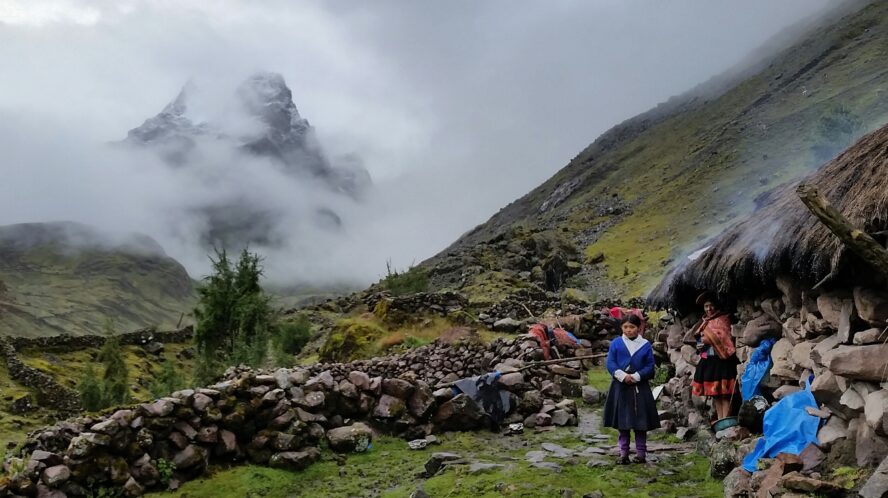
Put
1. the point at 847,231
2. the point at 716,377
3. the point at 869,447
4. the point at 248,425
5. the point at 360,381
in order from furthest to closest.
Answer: the point at 360,381 → the point at 248,425 → the point at 716,377 → the point at 869,447 → the point at 847,231

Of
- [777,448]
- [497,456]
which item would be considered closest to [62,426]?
[497,456]

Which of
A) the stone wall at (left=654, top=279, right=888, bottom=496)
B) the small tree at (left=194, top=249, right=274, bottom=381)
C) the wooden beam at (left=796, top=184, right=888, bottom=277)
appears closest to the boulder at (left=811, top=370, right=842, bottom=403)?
the stone wall at (left=654, top=279, right=888, bottom=496)

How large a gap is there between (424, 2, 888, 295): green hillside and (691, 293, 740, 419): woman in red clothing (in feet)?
42.9

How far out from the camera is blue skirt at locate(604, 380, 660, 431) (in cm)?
744

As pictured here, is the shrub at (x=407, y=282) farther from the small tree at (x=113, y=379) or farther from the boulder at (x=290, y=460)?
the boulder at (x=290, y=460)

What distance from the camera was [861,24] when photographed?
99.4m

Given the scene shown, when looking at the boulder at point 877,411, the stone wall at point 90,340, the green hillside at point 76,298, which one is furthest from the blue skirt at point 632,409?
the green hillside at point 76,298

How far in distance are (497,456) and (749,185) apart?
57.9 metres

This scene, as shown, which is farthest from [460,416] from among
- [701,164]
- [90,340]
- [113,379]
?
[701,164]

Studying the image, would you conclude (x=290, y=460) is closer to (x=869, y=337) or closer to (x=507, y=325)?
(x=869, y=337)

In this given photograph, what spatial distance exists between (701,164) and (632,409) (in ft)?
275

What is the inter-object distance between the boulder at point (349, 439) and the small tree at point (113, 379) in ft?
59.0

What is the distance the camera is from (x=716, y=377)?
8.03 meters

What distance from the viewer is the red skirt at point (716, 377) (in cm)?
789
